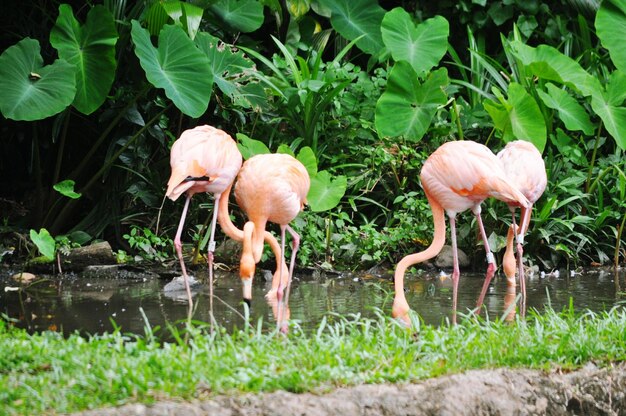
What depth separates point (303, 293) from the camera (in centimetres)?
680

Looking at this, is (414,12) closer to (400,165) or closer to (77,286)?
(400,165)

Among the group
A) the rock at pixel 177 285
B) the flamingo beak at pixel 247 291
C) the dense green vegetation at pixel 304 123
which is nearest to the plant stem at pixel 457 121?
the dense green vegetation at pixel 304 123

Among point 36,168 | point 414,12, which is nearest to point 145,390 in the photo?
point 36,168

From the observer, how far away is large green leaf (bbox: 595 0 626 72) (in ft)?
28.7

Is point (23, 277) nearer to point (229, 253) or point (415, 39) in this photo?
point (229, 253)

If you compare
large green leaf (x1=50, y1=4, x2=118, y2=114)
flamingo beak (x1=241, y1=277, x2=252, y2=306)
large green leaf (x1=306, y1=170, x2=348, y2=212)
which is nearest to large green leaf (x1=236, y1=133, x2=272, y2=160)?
large green leaf (x1=306, y1=170, x2=348, y2=212)

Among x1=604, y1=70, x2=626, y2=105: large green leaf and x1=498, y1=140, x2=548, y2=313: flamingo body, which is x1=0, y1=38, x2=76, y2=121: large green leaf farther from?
x1=604, y1=70, x2=626, y2=105: large green leaf

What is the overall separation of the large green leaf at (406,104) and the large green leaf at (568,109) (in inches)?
46.1

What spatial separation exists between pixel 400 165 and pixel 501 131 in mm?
1053

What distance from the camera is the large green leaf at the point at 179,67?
7094 mm

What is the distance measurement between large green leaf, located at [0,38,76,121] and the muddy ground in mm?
4475

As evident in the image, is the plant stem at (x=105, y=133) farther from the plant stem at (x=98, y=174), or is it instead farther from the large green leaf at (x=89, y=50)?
the large green leaf at (x=89, y=50)

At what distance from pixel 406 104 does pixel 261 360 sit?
473 centimetres

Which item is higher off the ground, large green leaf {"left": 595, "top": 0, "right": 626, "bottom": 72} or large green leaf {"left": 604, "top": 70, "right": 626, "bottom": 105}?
large green leaf {"left": 595, "top": 0, "right": 626, "bottom": 72}
